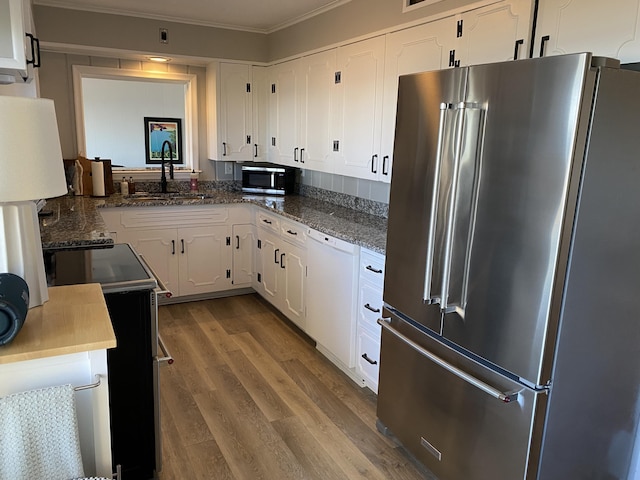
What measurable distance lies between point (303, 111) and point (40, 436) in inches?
125

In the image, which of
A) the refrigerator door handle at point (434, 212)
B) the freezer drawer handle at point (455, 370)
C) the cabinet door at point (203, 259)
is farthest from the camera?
the cabinet door at point (203, 259)

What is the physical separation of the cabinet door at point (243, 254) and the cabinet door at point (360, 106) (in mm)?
1277

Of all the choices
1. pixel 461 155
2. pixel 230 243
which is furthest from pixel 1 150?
pixel 230 243

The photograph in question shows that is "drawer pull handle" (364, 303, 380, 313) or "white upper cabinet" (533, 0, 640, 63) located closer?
"white upper cabinet" (533, 0, 640, 63)

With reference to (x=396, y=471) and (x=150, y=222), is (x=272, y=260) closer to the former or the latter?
(x=150, y=222)

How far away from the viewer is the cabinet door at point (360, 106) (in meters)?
3.07

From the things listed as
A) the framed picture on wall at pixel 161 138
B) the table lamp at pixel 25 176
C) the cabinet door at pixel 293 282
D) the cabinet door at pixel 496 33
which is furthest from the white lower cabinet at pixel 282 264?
the table lamp at pixel 25 176

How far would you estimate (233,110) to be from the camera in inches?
177

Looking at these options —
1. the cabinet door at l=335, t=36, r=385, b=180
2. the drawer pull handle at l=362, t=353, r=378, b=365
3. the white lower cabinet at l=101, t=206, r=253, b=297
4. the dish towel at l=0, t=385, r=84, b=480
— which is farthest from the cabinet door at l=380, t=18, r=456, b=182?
the dish towel at l=0, t=385, r=84, b=480

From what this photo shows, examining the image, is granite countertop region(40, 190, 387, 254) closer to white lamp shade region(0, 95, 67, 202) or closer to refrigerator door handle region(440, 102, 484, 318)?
refrigerator door handle region(440, 102, 484, 318)

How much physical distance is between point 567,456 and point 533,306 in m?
0.58

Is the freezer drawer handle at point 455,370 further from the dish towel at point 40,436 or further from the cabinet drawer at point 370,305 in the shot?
the dish towel at point 40,436

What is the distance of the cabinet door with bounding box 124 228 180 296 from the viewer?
406 centimetres

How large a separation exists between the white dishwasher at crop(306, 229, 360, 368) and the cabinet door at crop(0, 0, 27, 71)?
1.82m
